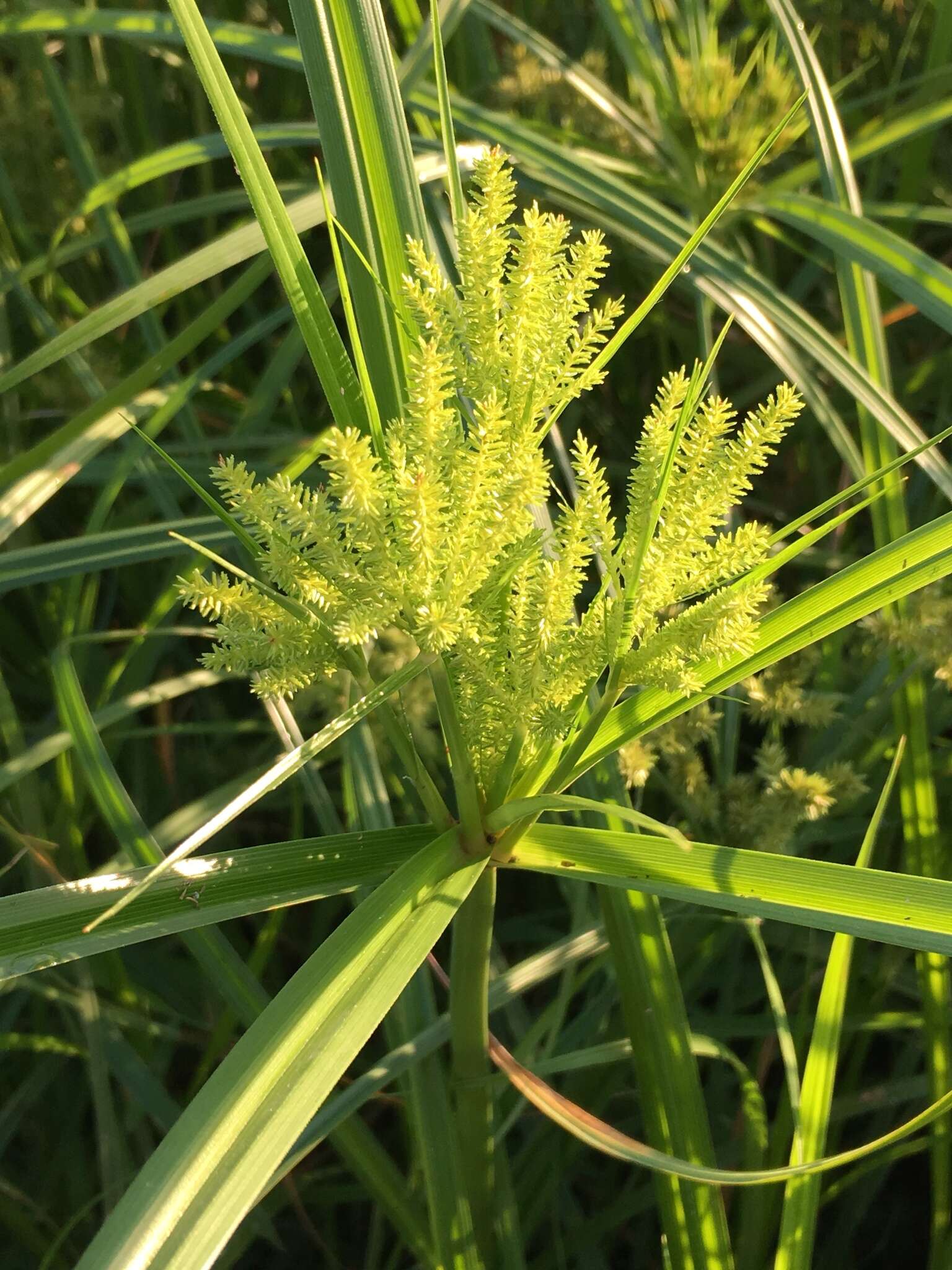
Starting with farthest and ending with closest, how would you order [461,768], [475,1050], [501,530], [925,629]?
[925,629]
[475,1050]
[461,768]
[501,530]

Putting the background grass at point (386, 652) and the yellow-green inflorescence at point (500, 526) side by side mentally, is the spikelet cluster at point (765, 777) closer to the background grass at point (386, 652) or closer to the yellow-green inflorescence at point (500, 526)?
the background grass at point (386, 652)

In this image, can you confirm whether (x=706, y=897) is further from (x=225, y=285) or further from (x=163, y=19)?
(x=225, y=285)

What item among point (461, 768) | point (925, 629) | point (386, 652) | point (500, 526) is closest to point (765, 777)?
point (925, 629)

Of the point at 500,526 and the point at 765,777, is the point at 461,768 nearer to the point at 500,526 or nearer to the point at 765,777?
the point at 500,526

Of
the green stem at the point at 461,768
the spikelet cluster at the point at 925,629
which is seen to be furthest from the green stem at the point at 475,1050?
the spikelet cluster at the point at 925,629

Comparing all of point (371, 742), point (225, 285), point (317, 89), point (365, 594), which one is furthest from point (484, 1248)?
point (225, 285)

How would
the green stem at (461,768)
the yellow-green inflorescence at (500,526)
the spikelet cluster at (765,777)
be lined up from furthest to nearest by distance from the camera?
the spikelet cluster at (765,777) < the green stem at (461,768) < the yellow-green inflorescence at (500,526)
